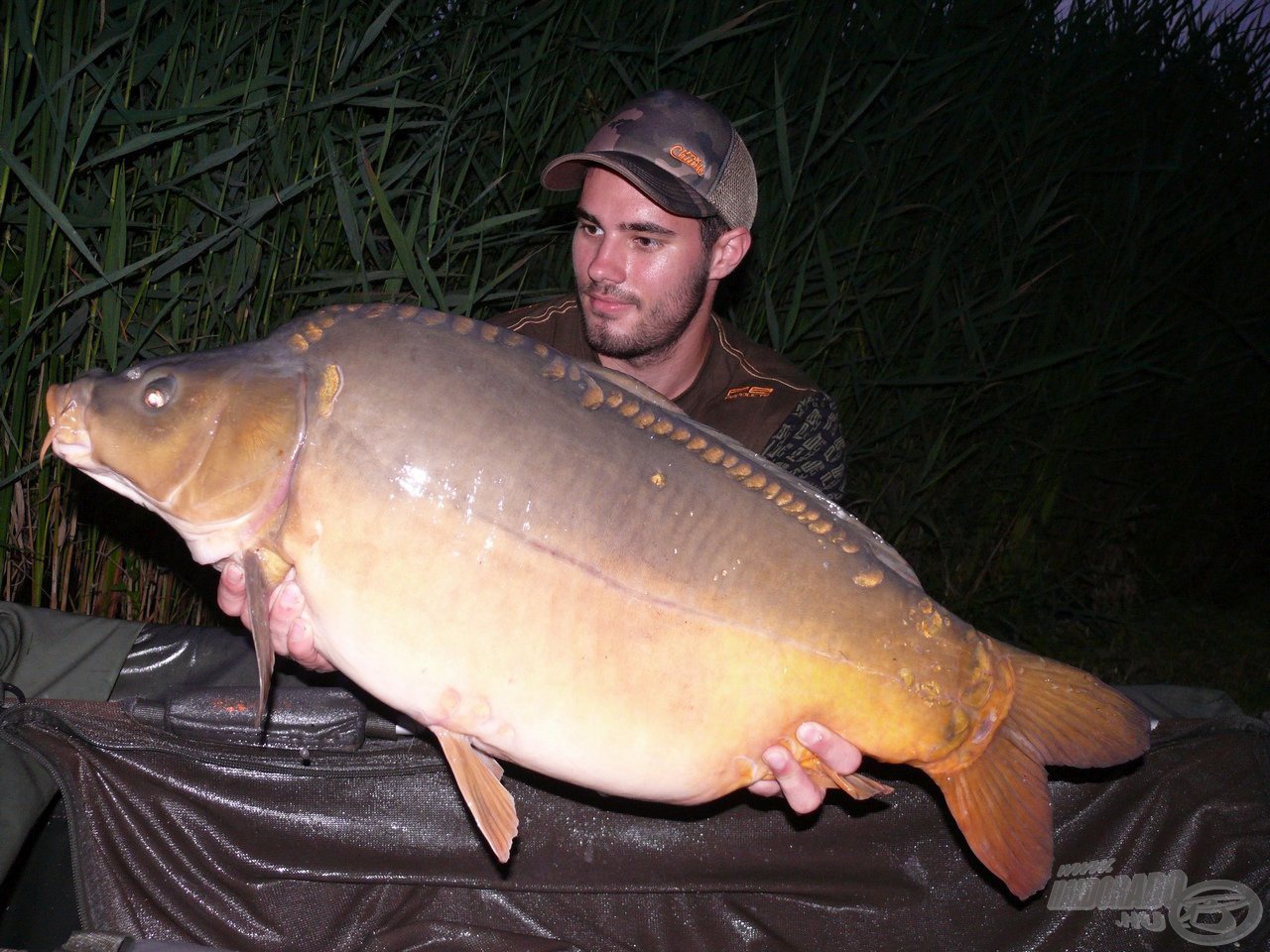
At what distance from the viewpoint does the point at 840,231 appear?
332 cm

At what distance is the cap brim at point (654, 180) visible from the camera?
206 cm

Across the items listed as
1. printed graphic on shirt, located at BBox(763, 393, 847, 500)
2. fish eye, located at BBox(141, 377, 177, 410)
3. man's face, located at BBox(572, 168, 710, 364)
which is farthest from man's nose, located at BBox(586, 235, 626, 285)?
Answer: fish eye, located at BBox(141, 377, 177, 410)

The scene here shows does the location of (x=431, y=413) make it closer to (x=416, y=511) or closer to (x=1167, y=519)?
(x=416, y=511)

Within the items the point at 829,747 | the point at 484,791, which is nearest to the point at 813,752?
the point at 829,747

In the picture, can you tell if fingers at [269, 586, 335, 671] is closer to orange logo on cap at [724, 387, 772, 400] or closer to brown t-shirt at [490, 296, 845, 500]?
brown t-shirt at [490, 296, 845, 500]

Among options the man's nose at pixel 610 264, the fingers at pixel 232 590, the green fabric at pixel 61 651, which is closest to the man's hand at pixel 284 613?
the fingers at pixel 232 590

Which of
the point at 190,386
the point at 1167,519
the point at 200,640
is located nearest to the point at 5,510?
the point at 200,640

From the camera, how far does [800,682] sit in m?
1.35

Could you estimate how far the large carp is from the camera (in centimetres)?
126

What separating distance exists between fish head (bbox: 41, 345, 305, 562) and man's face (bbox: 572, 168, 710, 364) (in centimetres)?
101

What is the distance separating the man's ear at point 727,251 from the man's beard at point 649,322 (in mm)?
56

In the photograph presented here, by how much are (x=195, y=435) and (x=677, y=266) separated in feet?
3.84

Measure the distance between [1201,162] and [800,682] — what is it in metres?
4.15

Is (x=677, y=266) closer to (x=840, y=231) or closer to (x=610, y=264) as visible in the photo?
(x=610, y=264)
